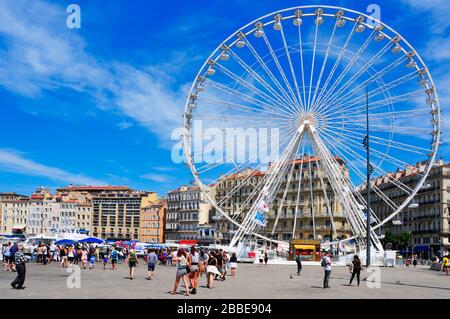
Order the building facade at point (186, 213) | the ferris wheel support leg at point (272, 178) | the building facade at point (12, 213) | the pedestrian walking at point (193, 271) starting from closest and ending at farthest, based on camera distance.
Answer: the pedestrian walking at point (193, 271), the ferris wheel support leg at point (272, 178), the building facade at point (186, 213), the building facade at point (12, 213)

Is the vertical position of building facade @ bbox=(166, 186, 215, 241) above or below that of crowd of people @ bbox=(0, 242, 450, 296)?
above

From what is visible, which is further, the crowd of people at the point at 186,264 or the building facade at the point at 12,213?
the building facade at the point at 12,213

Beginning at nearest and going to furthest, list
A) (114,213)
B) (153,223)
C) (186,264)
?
1. (186,264)
2. (153,223)
3. (114,213)

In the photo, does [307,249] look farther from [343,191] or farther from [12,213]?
[12,213]

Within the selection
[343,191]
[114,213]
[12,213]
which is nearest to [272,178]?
[343,191]

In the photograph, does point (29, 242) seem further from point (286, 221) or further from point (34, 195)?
point (34, 195)

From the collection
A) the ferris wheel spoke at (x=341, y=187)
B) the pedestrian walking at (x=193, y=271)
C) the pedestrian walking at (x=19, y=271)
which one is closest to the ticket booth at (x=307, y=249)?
the ferris wheel spoke at (x=341, y=187)

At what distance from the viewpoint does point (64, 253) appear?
4294cm

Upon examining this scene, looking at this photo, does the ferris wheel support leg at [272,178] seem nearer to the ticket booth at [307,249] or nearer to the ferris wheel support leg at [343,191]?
the ferris wheel support leg at [343,191]

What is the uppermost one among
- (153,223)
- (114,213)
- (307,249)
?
(114,213)

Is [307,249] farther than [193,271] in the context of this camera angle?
Yes

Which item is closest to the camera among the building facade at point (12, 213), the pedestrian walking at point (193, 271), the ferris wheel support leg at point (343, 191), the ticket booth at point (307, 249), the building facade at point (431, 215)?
the pedestrian walking at point (193, 271)

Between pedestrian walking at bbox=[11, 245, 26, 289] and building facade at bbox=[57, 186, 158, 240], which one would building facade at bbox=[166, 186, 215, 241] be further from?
pedestrian walking at bbox=[11, 245, 26, 289]

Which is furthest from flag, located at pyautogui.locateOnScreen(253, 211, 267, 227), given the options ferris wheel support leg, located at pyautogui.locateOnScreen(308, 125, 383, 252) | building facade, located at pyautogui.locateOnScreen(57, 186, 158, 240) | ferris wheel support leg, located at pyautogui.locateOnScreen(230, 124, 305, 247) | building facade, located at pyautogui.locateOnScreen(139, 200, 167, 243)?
building facade, located at pyautogui.locateOnScreen(57, 186, 158, 240)
